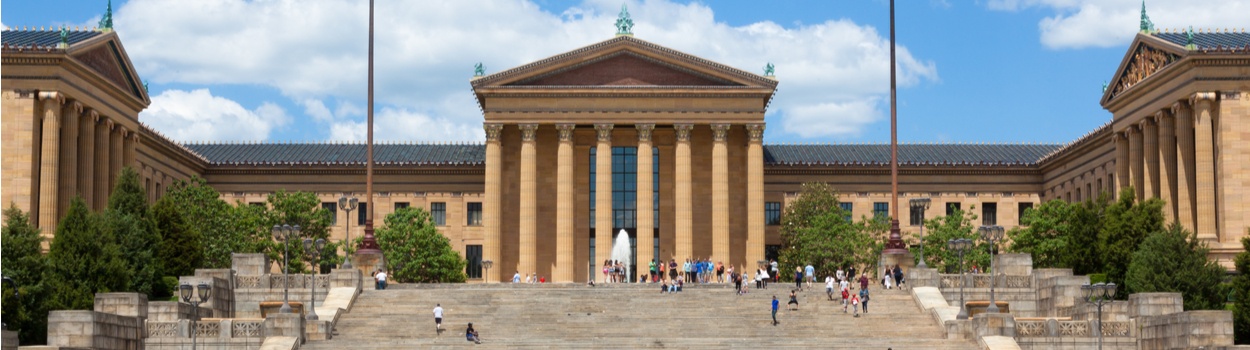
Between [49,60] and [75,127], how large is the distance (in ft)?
12.1

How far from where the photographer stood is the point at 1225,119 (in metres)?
73.8

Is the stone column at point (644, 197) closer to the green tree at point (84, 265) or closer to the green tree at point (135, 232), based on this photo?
the green tree at point (135, 232)

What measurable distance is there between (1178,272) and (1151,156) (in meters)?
20.6

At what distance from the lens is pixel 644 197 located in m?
89.2

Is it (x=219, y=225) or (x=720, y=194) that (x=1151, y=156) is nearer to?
(x=720, y=194)

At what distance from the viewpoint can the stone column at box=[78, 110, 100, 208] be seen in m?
76.8

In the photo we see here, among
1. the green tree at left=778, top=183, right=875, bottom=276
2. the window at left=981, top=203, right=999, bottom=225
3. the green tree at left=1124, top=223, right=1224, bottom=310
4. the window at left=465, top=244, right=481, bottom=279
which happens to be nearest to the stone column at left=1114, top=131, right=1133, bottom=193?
the green tree at left=778, top=183, right=875, bottom=276

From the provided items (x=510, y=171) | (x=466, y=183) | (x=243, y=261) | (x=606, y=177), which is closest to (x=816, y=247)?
(x=606, y=177)

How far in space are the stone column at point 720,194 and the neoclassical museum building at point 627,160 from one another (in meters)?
0.12

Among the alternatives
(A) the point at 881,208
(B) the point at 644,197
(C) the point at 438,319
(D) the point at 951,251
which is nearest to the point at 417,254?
(B) the point at 644,197

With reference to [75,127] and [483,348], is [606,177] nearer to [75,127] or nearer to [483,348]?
[75,127]

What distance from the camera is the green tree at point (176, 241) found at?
229 feet

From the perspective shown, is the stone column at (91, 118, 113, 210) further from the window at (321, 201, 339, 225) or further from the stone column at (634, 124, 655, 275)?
the stone column at (634, 124, 655, 275)

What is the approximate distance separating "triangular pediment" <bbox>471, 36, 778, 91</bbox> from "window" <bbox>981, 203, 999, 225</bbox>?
22.3 m
